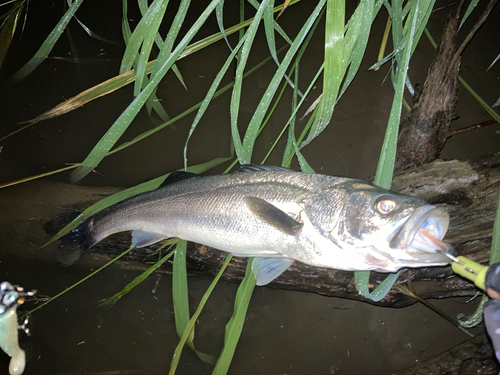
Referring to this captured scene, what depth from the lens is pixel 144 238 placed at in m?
2.13

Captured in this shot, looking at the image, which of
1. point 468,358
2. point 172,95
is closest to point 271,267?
point 468,358

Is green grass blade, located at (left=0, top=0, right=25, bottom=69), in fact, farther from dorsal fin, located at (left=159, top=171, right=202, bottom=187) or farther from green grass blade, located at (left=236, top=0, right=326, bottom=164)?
green grass blade, located at (left=236, top=0, right=326, bottom=164)

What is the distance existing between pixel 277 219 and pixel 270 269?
355mm

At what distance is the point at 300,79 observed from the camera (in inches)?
112

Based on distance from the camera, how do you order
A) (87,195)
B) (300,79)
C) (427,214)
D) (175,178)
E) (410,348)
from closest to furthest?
(427,214), (175,178), (87,195), (410,348), (300,79)

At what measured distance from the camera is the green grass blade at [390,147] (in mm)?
1499

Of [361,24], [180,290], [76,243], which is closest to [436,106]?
[361,24]

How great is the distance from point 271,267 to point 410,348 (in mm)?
1605

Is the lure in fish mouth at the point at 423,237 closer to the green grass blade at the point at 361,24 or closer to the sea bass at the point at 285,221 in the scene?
the sea bass at the point at 285,221

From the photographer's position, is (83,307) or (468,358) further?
(83,307)

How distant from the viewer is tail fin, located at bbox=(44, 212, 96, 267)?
2.22 meters

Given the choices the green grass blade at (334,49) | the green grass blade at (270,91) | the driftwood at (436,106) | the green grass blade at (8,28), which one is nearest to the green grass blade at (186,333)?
the green grass blade at (270,91)

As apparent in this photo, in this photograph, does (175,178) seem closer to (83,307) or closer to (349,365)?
(83,307)

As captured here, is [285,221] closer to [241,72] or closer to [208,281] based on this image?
[241,72]
